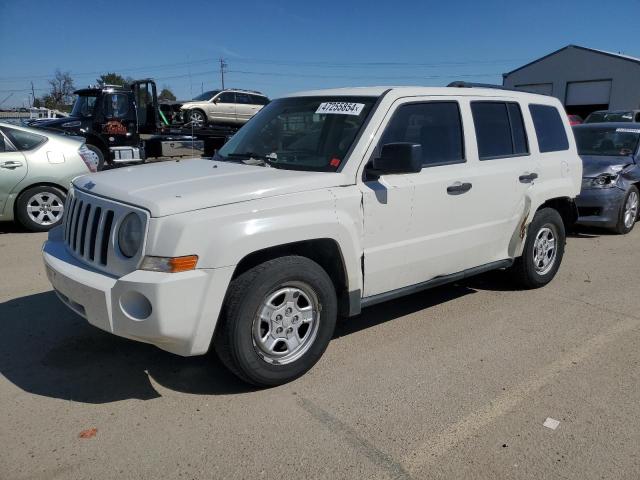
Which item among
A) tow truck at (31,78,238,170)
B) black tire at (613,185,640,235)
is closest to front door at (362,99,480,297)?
black tire at (613,185,640,235)

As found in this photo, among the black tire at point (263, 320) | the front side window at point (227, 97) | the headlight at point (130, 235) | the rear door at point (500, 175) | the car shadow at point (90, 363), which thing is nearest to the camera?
the headlight at point (130, 235)

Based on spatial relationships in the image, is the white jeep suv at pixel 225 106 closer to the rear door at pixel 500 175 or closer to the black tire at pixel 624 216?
the black tire at pixel 624 216

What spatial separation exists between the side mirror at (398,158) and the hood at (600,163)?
574cm

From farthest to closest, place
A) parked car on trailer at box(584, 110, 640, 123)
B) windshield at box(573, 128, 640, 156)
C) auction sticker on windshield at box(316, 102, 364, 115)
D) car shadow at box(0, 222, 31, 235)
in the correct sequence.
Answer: parked car on trailer at box(584, 110, 640, 123) → windshield at box(573, 128, 640, 156) → car shadow at box(0, 222, 31, 235) → auction sticker on windshield at box(316, 102, 364, 115)

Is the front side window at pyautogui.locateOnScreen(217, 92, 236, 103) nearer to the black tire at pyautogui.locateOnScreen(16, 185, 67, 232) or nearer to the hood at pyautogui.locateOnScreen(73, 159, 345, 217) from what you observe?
the black tire at pyautogui.locateOnScreen(16, 185, 67, 232)

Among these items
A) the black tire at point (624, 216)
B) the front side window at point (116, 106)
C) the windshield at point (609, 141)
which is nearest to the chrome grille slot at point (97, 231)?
the black tire at point (624, 216)

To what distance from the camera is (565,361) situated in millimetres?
3963

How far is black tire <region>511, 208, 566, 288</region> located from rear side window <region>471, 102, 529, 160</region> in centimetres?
71

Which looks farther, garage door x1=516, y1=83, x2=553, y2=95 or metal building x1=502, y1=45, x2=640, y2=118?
garage door x1=516, y1=83, x2=553, y2=95

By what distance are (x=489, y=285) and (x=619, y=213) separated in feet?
12.5

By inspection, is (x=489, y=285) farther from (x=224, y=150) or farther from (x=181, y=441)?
(x=181, y=441)

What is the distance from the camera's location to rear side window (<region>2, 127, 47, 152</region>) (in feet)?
26.0

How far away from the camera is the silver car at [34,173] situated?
7695mm

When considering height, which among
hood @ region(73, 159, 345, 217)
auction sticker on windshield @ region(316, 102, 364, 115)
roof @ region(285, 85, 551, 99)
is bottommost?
hood @ region(73, 159, 345, 217)
